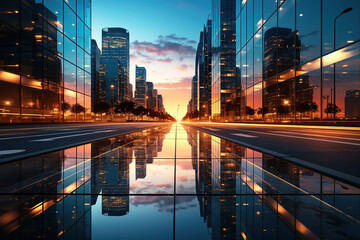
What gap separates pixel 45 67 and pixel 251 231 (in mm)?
36127

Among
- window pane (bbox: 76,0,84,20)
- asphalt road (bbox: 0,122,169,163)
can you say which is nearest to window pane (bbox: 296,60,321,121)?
asphalt road (bbox: 0,122,169,163)

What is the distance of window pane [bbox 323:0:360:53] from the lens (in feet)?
48.2

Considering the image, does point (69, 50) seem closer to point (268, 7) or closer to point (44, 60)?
point (44, 60)

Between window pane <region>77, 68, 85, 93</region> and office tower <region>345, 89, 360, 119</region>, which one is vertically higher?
window pane <region>77, 68, 85, 93</region>

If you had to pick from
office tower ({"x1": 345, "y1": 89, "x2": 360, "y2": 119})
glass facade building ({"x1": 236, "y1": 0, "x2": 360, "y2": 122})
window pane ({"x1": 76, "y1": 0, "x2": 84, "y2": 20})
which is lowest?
office tower ({"x1": 345, "y1": 89, "x2": 360, "y2": 119})

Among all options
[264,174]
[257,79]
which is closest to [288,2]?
[257,79]

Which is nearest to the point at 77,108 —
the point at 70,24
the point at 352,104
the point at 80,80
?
the point at 80,80

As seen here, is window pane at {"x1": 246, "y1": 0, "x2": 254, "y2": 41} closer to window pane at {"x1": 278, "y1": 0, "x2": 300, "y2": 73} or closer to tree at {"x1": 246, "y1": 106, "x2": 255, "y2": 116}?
window pane at {"x1": 278, "y1": 0, "x2": 300, "y2": 73}

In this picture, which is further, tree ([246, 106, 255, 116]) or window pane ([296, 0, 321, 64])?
tree ([246, 106, 255, 116])

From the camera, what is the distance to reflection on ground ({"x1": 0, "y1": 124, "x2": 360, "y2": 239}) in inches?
76.6

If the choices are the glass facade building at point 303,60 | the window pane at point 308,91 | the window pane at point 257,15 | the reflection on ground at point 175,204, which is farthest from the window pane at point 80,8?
the reflection on ground at point 175,204

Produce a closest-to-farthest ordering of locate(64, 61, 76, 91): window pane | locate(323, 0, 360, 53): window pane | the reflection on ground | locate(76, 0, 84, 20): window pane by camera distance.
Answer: the reflection on ground → locate(323, 0, 360, 53): window pane → locate(64, 61, 76, 91): window pane → locate(76, 0, 84, 20): window pane

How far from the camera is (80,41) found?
126 ft

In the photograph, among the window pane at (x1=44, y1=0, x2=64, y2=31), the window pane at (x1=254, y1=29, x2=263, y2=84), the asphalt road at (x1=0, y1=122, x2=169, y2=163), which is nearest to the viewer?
the asphalt road at (x1=0, y1=122, x2=169, y2=163)
